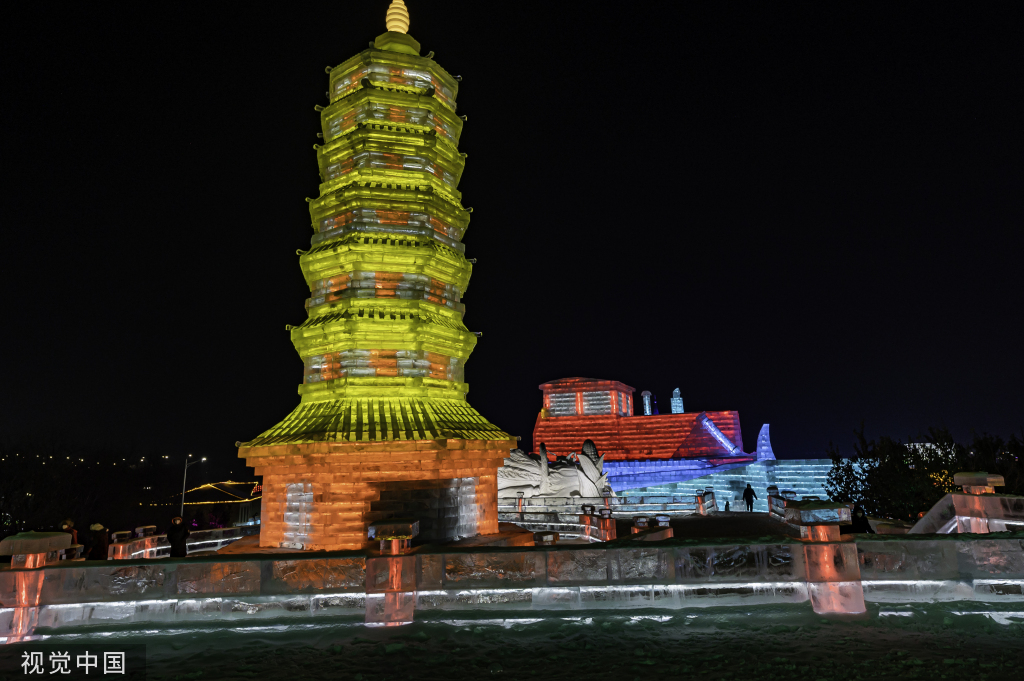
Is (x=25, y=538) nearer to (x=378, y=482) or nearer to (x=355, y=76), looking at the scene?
(x=378, y=482)

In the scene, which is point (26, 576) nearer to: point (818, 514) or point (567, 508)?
point (818, 514)

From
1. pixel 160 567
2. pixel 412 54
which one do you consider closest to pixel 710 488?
pixel 412 54

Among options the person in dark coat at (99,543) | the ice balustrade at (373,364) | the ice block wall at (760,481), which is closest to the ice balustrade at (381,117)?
the ice balustrade at (373,364)

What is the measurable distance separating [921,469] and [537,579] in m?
23.4

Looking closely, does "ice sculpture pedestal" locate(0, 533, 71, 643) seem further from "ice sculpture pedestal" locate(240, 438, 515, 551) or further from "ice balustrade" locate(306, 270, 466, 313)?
"ice balustrade" locate(306, 270, 466, 313)

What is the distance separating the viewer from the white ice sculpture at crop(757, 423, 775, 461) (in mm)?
50375

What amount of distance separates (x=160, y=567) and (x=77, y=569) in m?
1.00

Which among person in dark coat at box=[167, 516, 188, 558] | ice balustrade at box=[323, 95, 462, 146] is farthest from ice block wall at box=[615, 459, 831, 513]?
person in dark coat at box=[167, 516, 188, 558]

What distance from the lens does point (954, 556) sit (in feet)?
25.2

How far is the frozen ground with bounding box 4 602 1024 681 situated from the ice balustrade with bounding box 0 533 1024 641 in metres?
0.23

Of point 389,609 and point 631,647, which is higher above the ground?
point 389,609

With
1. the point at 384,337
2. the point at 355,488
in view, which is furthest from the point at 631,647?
the point at 384,337

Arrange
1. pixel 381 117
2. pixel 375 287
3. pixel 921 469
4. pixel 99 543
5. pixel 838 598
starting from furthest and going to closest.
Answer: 1. pixel 921 469
2. pixel 381 117
3. pixel 375 287
4. pixel 99 543
5. pixel 838 598

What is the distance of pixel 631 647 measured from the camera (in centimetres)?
632
